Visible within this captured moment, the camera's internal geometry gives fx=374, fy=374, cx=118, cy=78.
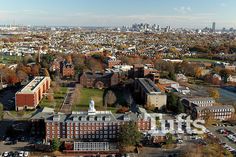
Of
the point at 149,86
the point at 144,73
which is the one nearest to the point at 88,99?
the point at 149,86

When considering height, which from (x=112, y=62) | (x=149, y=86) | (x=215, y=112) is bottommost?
(x=215, y=112)

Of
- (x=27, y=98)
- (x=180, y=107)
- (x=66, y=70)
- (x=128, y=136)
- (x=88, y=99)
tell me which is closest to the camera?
(x=128, y=136)

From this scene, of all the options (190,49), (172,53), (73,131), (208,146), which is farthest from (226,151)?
(190,49)

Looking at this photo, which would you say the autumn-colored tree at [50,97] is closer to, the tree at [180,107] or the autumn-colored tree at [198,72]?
the tree at [180,107]

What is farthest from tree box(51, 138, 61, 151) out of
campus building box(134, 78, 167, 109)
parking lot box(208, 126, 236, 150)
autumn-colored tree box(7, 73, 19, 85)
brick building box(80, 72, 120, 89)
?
autumn-colored tree box(7, 73, 19, 85)

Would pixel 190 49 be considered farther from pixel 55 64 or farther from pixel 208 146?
pixel 208 146

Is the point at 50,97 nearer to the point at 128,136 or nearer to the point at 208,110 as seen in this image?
the point at 208,110

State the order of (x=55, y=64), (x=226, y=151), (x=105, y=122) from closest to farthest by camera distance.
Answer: (x=226, y=151)
(x=105, y=122)
(x=55, y=64)

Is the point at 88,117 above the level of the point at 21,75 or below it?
above
